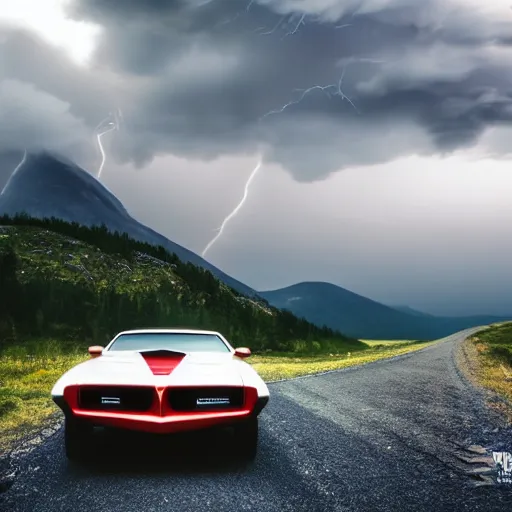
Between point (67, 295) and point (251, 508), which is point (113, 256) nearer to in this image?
point (67, 295)

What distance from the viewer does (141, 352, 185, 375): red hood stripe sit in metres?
6.96

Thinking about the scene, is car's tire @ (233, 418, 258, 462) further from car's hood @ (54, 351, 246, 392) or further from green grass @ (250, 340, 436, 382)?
green grass @ (250, 340, 436, 382)

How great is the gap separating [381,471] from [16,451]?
180 inches

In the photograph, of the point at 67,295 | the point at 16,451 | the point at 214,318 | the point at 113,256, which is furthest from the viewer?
the point at 113,256

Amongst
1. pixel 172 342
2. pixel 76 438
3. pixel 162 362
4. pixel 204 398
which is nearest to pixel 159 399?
pixel 204 398

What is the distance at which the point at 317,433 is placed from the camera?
9.04 meters

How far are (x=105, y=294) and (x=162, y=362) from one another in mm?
66374

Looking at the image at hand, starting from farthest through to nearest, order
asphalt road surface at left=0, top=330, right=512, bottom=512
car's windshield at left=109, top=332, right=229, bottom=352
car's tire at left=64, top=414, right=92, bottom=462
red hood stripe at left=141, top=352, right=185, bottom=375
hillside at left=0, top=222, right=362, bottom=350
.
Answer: hillside at left=0, top=222, right=362, bottom=350
car's windshield at left=109, top=332, right=229, bottom=352
red hood stripe at left=141, top=352, right=185, bottom=375
car's tire at left=64, top=414, right=92, bottom=462
asphalt road surface at left=0, top=330, right=512, bottom=512

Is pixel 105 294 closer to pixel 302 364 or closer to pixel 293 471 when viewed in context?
pixel 302 364

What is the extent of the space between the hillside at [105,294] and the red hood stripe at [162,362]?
5744 centimetres

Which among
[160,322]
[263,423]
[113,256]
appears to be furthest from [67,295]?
[263,423]

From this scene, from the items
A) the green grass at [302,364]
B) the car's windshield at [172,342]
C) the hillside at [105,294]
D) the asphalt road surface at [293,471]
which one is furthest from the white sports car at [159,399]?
the hillside at [105,294]

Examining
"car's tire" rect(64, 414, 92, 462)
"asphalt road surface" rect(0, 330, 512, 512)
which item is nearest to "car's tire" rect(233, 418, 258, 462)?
"asphalt road surface" rect(0, 330, 512, 512)

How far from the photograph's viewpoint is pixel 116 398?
262 inches
